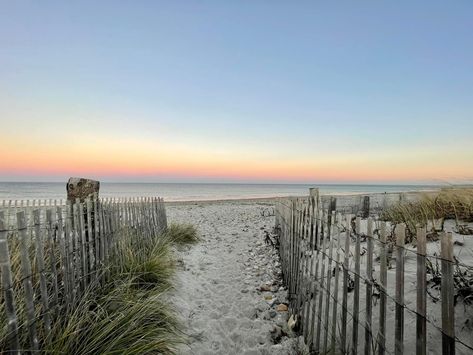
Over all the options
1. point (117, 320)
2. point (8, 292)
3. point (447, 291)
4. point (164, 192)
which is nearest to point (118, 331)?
point (117, 320)

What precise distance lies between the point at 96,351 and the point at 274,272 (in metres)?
4.45

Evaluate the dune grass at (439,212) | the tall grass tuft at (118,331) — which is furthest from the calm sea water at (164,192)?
the tall grass tuft at (118,331)

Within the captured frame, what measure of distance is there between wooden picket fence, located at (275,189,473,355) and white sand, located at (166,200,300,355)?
17.6 inches

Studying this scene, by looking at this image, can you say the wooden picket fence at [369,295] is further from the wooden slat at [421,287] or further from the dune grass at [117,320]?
Answer: the dune grass at [117,320]

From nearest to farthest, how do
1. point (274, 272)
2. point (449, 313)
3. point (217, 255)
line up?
point (449, 313) < point (274, 272) < point (217, 255)

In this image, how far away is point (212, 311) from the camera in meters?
4.85

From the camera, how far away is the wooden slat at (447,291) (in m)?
1.63

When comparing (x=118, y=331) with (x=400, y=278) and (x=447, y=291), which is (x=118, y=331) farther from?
(x=447, y=291)

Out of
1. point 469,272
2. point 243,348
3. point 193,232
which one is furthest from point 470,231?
point 193,232

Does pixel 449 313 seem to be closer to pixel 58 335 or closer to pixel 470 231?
pixel 58 335

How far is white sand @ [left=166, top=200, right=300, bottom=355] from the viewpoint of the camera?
390 cm

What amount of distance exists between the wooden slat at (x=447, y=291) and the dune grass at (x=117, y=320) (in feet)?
7.92

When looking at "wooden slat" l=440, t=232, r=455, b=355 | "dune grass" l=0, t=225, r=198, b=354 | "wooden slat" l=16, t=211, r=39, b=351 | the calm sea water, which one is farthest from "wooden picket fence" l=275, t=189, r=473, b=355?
the calm sea water

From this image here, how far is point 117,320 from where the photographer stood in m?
3.31
